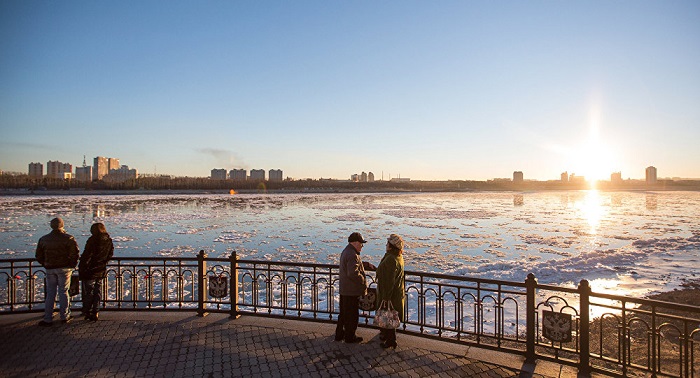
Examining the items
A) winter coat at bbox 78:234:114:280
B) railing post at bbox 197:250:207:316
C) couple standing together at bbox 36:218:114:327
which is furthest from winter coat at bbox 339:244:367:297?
winter coat at bbox 78:234:114:280

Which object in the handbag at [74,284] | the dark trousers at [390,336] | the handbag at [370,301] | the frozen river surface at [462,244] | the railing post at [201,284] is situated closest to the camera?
the dark trousers at [390,336]

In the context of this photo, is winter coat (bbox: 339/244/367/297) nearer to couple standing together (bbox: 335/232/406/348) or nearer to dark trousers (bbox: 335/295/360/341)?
couple standing together (bbox: 335/232/406/348)

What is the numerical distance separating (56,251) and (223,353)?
12.1 feet

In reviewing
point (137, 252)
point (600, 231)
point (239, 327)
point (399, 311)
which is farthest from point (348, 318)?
point (600, 231)

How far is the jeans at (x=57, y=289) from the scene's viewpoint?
A: 6820 millimetres

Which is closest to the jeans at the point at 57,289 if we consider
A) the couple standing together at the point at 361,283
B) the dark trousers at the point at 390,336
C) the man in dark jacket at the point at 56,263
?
Result: the man in dark jacket at the point at 56,263

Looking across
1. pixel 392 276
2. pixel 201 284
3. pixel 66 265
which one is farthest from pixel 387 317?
pixel 66 265

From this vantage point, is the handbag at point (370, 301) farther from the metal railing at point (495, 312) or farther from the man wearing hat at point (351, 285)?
the man wearing hat at point (351, 285)

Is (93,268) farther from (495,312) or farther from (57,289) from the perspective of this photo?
(495,312)

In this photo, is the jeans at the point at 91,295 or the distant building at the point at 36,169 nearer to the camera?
the jeans at the point at 91,295

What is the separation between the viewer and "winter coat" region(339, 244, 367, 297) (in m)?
6.02

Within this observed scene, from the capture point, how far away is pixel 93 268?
23.3 ft

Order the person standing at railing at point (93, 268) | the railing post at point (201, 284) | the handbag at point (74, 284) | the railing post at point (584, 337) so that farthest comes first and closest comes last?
the railing post at point (201, 284) < the handbag at point (74, 284) < the person standing at railing at point (93, 268) < the railing post at point (584, 337)

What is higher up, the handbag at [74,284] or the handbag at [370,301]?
the handbag at [74,284]
